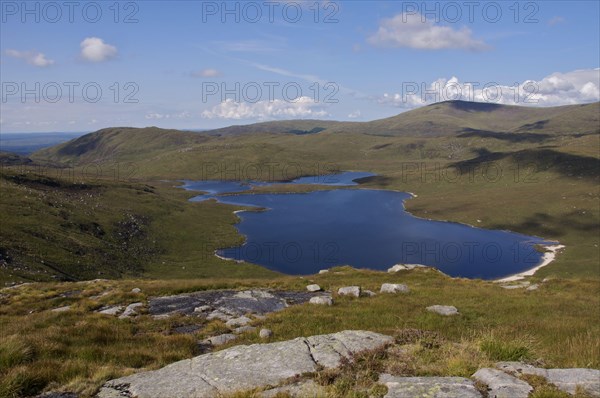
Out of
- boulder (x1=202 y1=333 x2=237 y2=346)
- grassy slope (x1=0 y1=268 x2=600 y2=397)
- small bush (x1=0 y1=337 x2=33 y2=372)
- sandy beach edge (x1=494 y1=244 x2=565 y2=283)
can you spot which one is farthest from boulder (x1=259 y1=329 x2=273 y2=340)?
sandy beach edge (x1=494 y1=244 x2=565 y2=283)

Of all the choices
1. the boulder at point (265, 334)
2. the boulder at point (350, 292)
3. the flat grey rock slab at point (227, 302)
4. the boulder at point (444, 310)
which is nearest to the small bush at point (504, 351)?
the boulder at point (265, 334)

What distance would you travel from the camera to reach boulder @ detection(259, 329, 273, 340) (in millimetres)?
16750

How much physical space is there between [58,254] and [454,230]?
13798 centimetres

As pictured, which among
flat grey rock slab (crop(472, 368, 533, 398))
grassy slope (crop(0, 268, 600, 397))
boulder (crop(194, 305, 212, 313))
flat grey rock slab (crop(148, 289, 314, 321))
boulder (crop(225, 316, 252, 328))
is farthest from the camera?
boulder (crop(194, 305, 212, 313))

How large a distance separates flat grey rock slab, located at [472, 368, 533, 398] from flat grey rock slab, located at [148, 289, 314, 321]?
16498mm

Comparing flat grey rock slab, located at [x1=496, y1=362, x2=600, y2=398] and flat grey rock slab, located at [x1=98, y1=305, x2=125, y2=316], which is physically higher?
flat grey rock slab, located at [x1=496, y1=362, x2=600, y2=398]

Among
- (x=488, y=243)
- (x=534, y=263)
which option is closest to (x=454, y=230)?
(x=488, y=243)

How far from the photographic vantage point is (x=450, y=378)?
9.08m

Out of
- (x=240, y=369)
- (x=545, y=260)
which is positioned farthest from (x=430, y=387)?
(x=545, y=260)

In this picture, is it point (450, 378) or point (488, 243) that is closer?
point (450, 378)

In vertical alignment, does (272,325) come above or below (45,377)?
below

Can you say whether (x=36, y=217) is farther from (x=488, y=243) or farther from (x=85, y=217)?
(x=488, y=243)

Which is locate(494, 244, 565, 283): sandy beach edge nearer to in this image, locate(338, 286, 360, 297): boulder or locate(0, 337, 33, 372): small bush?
locate(338, 286, 360, 297): boulder

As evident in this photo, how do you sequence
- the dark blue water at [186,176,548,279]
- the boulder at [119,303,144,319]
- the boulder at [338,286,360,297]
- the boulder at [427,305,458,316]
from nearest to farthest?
the boulder at [427,305,458,316]
the boulder at [119,303,144,319]
the boulder at [338,286,360,297]
the dark blue water at [186,176,548,279]
